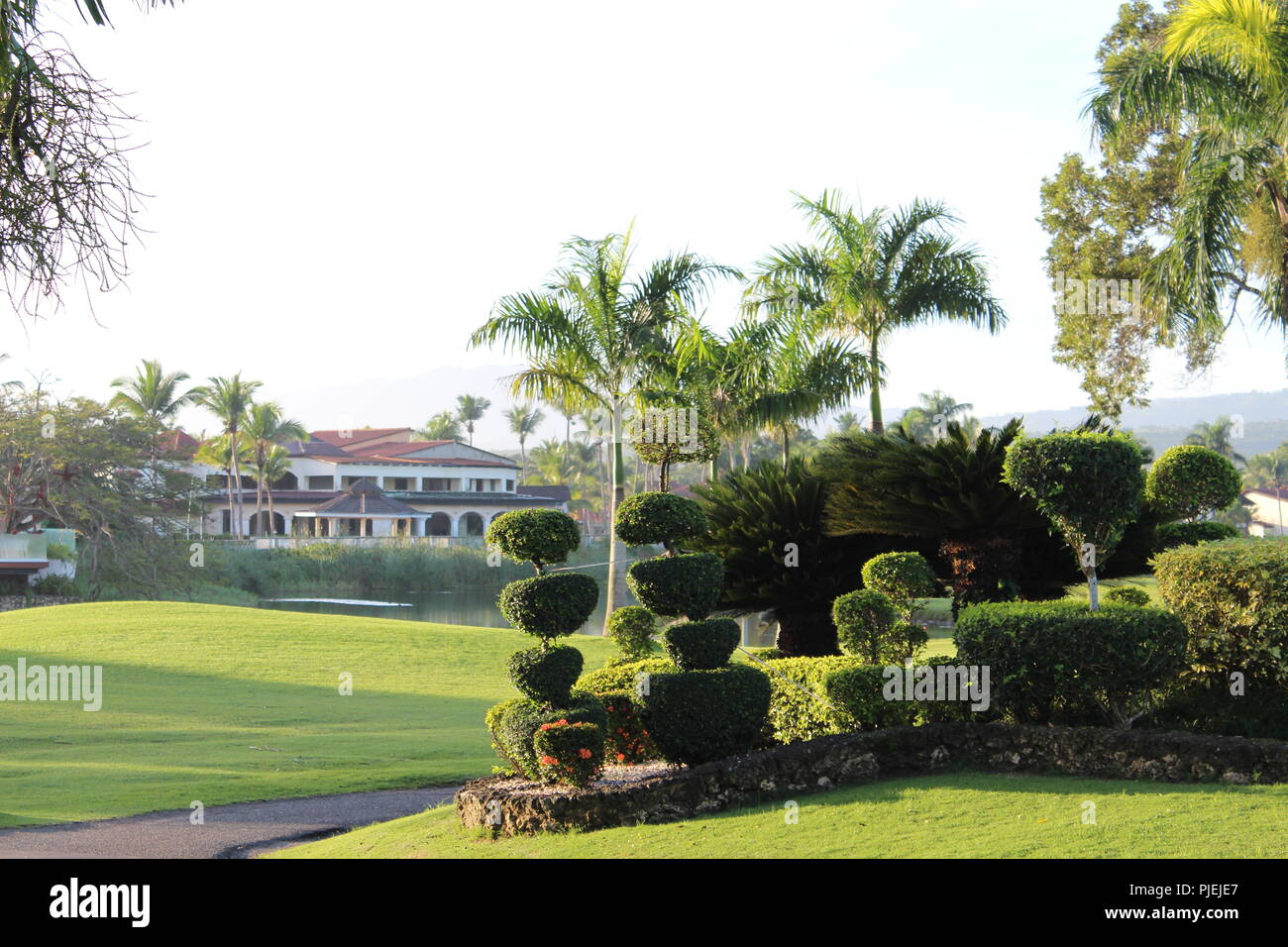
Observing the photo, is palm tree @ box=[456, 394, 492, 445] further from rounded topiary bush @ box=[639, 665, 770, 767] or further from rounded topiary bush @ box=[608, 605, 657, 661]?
rounded topiary bush @ box=[639, 665, 770, 767]

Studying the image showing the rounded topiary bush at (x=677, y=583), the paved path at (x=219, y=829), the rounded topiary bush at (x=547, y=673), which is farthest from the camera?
the rounded topiary bush at (x=677, y=583)

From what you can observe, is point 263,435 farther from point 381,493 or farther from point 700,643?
point 700,643

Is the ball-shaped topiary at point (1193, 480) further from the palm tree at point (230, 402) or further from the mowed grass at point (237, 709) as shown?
the palm tree at point (230, 402)

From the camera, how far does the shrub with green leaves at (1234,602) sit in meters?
9.06

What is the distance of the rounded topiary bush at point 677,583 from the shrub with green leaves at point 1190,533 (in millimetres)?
4723

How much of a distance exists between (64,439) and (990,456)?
143 feet

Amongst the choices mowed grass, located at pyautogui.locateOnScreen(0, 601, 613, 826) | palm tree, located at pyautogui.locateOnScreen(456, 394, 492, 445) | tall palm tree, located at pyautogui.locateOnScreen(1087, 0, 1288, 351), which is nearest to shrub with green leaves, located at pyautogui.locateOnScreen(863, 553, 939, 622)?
mowed grass, located at pyautogui.locateOnScreen(0, 601, 613, 826)

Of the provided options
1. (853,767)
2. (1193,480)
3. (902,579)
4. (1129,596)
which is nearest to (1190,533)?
(1193,480)

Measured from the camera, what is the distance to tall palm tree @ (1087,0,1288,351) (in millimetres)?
15055

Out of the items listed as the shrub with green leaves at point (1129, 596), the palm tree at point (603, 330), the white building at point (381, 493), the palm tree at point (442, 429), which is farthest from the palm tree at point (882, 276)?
the palm tree at point (442, 429)

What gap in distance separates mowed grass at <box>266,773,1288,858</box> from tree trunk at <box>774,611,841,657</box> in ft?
14.7
